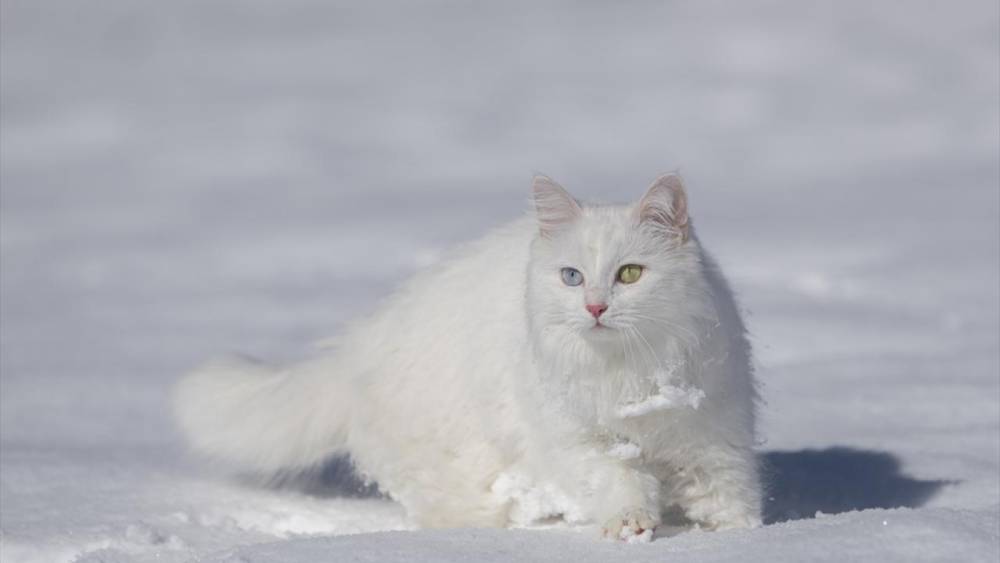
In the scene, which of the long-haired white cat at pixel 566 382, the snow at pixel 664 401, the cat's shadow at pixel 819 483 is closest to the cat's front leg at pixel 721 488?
the long-haired white cat at pixel 566 382

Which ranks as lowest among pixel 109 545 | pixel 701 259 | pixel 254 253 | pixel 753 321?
pixel 109 545

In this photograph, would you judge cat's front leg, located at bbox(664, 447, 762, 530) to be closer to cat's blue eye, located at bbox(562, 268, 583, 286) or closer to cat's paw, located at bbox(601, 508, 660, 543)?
cat's paw, located at bbox(601, 508, 660, 543)

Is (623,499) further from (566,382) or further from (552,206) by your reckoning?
(552,206)

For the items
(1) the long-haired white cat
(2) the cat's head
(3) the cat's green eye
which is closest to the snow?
(1) the long-haired white cat

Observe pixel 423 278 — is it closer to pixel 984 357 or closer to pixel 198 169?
pixel 984 357

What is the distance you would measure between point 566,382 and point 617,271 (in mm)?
287

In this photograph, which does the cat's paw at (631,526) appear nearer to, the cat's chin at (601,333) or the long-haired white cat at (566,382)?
the long-haired white cat at (566,382)

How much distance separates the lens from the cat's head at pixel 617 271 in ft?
8.89

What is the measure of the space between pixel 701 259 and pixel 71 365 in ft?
10.7

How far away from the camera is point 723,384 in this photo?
2.90 meters

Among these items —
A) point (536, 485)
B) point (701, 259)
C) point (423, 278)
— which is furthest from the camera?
point (423, 278)

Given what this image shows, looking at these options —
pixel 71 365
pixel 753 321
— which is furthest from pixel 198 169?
pixel 753 321

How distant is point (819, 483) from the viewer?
3.70 meters

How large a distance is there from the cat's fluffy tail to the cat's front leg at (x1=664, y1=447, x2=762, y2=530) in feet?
3.79
